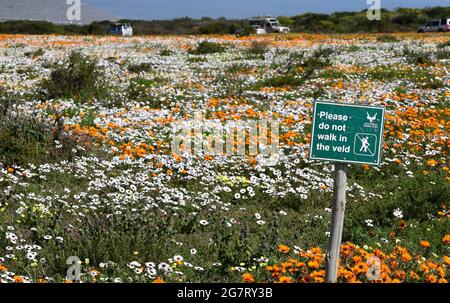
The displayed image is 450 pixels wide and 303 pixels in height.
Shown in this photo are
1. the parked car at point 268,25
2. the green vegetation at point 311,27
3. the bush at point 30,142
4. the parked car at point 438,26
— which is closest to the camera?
the bush at point 30,142

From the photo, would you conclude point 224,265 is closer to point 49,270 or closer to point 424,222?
point 49,270

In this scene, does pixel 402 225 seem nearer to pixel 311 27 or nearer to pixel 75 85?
pixel 75 85

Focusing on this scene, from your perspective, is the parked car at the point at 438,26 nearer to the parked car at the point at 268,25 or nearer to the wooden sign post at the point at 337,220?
the parked car at the point at 268,25

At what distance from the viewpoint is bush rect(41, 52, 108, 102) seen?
14.6 metres

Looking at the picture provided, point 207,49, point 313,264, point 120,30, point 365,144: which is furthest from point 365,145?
point 120,30

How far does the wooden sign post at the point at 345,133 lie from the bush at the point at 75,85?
403 inches

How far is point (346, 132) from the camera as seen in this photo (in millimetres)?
5051

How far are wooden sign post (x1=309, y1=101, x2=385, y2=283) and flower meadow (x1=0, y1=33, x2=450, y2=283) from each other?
3.79 feet

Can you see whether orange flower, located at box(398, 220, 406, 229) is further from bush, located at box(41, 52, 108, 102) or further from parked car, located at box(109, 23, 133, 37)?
parked car, located at box(109, 23, 133, 37)

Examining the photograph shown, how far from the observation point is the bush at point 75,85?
48.1 feet

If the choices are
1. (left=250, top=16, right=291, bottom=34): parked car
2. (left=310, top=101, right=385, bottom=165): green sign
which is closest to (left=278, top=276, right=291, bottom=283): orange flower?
(left=310, top=101, right=385, bottom=165): green sign

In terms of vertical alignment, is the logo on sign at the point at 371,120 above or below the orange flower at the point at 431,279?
above

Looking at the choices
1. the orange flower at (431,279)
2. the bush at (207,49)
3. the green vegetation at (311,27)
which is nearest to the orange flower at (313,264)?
the orange flower at (431,279)

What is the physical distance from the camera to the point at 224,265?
245 inches
